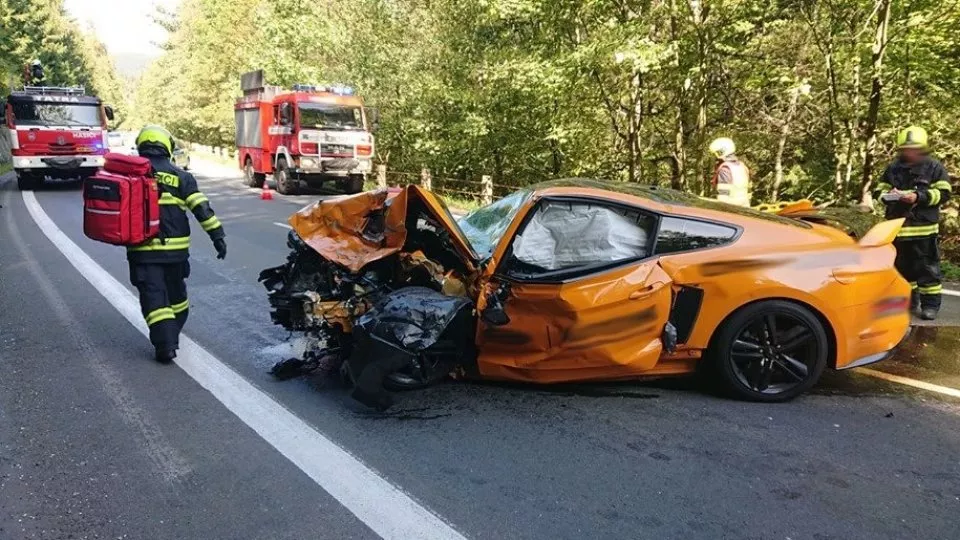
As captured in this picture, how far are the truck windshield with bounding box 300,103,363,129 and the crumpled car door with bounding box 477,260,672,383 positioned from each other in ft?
52.2

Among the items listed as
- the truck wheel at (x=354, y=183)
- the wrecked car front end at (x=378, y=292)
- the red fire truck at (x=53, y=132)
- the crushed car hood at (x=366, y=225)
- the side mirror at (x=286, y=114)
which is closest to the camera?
the wrecked car front end at (x=378, y=292)

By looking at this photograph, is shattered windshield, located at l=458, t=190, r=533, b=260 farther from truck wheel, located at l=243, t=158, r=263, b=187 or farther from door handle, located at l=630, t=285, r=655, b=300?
truck wheel, located at l=243, t=158, r=263, b=187

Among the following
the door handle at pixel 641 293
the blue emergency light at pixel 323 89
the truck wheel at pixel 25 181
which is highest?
the blue emergency light at pixel 323 89

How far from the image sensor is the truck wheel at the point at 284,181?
19.4 meters

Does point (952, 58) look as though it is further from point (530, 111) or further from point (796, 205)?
point (530, 111)

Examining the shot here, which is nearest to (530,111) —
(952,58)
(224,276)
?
(952,58)

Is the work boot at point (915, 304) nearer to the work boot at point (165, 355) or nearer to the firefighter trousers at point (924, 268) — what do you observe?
the firefighter trousers at point (924, 268)

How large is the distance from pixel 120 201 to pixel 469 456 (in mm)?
2945

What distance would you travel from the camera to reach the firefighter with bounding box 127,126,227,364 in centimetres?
476

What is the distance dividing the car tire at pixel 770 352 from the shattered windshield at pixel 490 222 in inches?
58.3

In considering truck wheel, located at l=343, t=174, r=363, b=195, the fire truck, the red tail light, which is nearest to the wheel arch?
the red tail light

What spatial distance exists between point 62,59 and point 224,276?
178ft

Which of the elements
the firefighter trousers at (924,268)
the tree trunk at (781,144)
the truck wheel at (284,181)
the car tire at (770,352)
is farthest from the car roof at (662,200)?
the truck wheel at (284,181)

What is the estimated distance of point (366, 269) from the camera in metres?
4.48
